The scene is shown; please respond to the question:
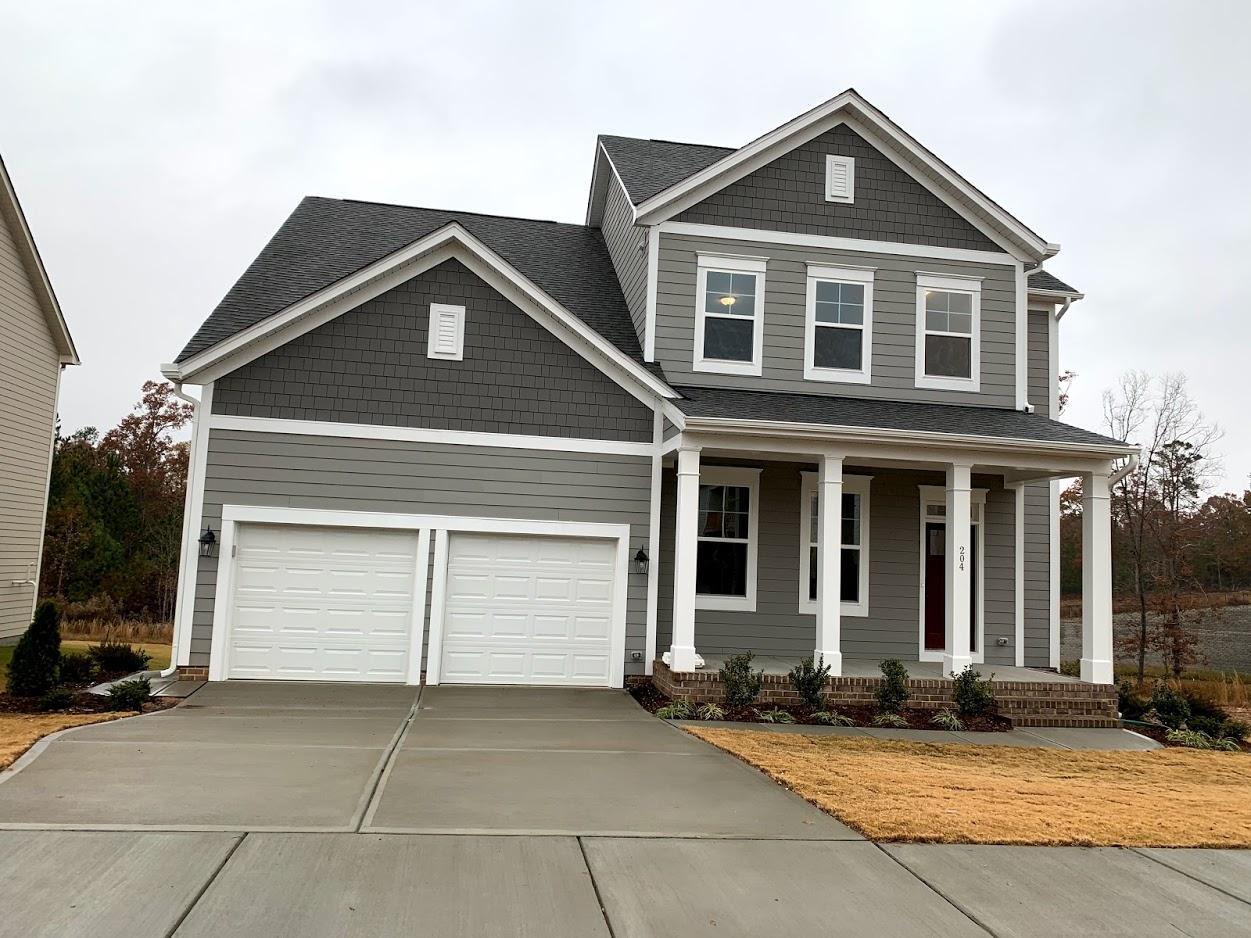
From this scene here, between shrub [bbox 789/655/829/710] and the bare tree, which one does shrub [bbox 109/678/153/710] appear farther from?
the bare tree

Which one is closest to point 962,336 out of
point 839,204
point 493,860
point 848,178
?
point 839,204

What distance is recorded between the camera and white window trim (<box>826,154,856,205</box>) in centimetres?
1373

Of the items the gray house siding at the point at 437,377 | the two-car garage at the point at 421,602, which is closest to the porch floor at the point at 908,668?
the two-car garage at the point at 421,602

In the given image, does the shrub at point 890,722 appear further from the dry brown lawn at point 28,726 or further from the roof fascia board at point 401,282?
the dry brown lawn at point 28,726

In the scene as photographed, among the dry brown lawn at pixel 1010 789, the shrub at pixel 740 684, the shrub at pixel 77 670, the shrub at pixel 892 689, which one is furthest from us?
the shrub at pixel 77 670

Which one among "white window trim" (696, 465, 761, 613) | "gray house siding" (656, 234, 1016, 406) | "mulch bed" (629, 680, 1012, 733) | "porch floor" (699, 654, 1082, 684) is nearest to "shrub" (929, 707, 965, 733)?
"mulch bed" (629, 680, 1012, 733)

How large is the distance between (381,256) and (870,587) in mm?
8214

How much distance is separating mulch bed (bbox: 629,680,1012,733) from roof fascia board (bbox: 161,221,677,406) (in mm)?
3845

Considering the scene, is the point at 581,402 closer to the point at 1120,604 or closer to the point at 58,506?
the point at 58,506

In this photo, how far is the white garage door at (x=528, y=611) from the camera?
12219 millimetres

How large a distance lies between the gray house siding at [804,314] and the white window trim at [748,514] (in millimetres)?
1211

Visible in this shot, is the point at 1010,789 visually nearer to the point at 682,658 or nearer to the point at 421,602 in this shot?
the point at 682,658

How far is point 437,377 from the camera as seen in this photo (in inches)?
484

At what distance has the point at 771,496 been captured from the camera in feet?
44.3
